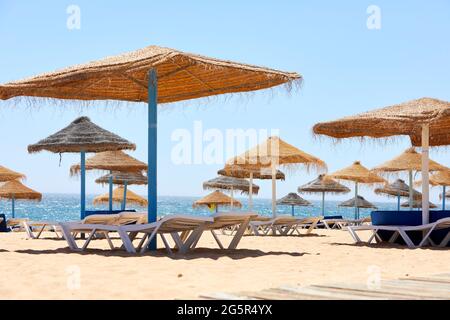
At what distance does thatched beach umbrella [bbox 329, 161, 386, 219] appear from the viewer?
20812 mm

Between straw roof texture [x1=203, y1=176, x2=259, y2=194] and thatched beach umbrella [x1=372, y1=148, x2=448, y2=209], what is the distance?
5219 millimetres

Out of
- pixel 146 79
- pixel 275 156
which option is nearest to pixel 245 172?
pixel 275 156

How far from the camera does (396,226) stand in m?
9.81

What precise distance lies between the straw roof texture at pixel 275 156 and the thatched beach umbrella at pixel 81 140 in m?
3.76

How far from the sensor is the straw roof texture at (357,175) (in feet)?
68.3

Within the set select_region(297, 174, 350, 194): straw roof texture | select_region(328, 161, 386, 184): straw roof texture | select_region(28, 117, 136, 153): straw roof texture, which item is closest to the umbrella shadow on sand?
select_region(28, 117, 136, 153): straw roof texture

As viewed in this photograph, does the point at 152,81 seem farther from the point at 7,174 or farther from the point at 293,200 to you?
the point at 293,200

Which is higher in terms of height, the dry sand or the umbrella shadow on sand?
the dry sand

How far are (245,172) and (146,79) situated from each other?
10.3m

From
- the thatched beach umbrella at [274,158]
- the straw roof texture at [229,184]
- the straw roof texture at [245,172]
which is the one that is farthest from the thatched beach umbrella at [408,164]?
the straw roof texture at [229,184]

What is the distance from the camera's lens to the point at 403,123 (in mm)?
9625

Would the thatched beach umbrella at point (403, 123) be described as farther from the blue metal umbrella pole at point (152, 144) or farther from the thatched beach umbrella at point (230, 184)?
the thatched beach umbrella at point (230, 184)

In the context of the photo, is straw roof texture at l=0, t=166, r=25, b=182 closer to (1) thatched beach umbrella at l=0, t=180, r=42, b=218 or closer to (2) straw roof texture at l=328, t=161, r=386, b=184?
(1) thatched beach umbrella at l=0, t=180, r=42, b=218
